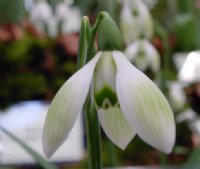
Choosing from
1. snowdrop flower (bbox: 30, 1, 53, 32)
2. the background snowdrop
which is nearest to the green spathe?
the background snowdrop

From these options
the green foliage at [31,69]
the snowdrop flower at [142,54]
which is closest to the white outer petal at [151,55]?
the snowdrop flower at [142,54]

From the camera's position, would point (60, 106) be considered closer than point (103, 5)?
Yes

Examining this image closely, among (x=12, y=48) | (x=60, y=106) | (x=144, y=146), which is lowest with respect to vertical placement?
(x=144, y=146)

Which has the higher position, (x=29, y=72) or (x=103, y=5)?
(x=103, y=5)

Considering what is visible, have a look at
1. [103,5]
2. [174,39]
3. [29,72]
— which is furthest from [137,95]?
[174,39]

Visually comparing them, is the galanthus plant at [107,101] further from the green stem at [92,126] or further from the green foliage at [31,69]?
the green foliage at [31,69]

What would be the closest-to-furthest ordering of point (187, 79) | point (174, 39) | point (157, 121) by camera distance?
point (157, 121)
point (187, 79)
point (174, 39)

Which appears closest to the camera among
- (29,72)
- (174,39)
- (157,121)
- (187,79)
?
(157,121)

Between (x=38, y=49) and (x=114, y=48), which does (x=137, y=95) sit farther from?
(x=38, y=49)
